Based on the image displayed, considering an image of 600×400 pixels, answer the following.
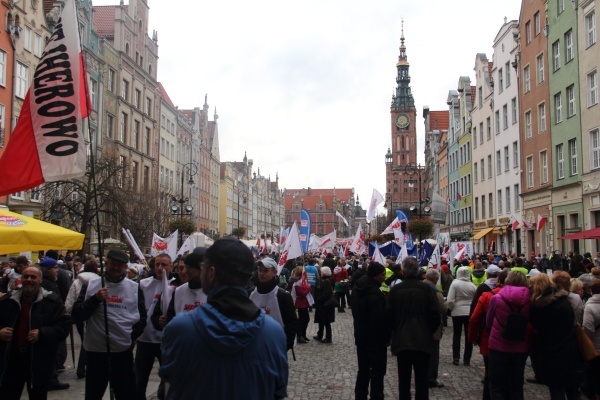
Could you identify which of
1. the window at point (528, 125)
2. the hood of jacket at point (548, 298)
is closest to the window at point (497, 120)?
the window at point (528, 125)

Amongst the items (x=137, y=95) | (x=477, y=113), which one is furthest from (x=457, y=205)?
(x=137, y=95)

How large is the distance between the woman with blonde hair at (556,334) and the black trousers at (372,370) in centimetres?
193

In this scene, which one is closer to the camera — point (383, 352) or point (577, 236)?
point (383, 352)

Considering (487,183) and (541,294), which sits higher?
(487,183)

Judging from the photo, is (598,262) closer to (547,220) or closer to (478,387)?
(478,387)

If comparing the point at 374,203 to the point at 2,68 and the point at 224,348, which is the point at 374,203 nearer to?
the point at 2,68

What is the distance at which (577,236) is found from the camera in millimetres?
19969

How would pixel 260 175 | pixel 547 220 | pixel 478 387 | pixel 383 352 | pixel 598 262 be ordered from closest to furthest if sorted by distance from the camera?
1. pixel 383 352
2. pixel 478 387
3. pixel 598 262
4. pixel 547 220
5. pixel 260 175

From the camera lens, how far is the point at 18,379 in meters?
6.34

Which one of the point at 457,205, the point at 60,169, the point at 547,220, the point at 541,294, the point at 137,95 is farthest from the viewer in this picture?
the point at 457,205

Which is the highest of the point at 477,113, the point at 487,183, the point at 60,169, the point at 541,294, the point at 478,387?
the point at 477,113

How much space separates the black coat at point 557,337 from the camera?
24.1ft

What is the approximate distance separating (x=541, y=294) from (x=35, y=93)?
609 centimetres

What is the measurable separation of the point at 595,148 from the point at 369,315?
78.7 ft
